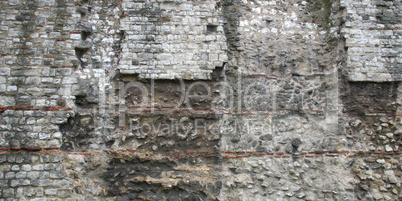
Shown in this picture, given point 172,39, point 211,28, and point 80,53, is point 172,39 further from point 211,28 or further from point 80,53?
point 80,53

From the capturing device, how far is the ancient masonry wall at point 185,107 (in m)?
4.26

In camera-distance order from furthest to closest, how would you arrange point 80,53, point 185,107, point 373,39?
point 373,39
point 80,53
point 185,107

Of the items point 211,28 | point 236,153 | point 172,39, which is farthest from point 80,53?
point 236,153

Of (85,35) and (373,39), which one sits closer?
(85,35)

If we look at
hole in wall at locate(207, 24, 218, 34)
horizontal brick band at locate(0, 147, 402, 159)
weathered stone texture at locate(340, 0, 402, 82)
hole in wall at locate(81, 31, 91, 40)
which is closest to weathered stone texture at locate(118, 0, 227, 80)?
hole in wall at locate(207, 24, 218, 34)

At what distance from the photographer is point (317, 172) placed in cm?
455

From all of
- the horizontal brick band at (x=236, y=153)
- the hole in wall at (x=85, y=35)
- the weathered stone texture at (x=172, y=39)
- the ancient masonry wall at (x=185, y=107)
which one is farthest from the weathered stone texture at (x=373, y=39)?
the hole in wall at (x=85, y=35)

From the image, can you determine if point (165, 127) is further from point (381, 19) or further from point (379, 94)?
point (381, 19)

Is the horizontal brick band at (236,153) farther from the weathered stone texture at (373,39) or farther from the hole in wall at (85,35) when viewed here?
the hole in wall at (85,35)

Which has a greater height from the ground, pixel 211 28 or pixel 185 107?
pixel 211 28

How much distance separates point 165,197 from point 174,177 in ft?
1.08

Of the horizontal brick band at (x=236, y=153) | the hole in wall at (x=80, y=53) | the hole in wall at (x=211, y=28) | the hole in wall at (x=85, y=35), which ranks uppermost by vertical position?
the hole in wall at (x=211, y=28)

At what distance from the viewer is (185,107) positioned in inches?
176

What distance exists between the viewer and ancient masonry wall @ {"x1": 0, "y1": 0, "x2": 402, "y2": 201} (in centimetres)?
426
